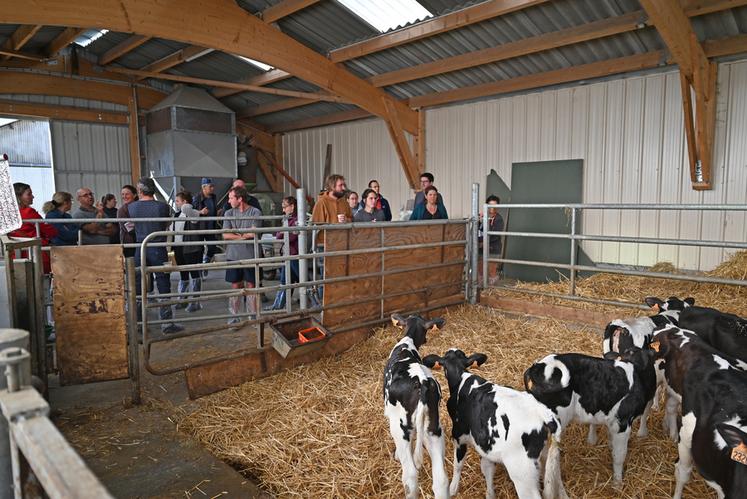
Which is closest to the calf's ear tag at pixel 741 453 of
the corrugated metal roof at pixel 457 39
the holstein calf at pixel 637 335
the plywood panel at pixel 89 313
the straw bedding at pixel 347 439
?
the straw bedding at pixel 347 439

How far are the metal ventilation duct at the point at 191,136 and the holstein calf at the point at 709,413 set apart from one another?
1286 centimetres

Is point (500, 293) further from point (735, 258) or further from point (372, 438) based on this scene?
point (372, 438)

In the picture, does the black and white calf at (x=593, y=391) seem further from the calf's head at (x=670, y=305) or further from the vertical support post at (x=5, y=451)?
the vertical support post at (x=5, y=451)

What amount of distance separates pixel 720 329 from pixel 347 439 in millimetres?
2785

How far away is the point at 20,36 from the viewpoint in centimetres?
1064

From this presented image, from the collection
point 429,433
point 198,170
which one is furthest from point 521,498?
point 198,170

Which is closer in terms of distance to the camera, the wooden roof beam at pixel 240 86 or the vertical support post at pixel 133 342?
the vertical support post at pixel 133 342

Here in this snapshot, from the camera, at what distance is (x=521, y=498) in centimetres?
238

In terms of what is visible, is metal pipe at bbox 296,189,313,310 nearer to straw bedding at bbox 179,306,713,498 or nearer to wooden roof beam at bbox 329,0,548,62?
straw bedding at bbox 179,306,713,498

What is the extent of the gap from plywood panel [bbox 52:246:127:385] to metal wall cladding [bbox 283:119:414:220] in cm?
859

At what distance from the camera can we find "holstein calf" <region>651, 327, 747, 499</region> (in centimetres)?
220

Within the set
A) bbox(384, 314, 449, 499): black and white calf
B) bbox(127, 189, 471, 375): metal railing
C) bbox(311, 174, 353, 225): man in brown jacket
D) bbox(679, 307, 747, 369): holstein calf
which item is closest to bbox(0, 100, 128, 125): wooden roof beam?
bbox(127, 189, 471, 375): metal railing

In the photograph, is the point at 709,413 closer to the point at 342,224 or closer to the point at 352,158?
the point at 342,224

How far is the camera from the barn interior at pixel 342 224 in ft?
10.5
